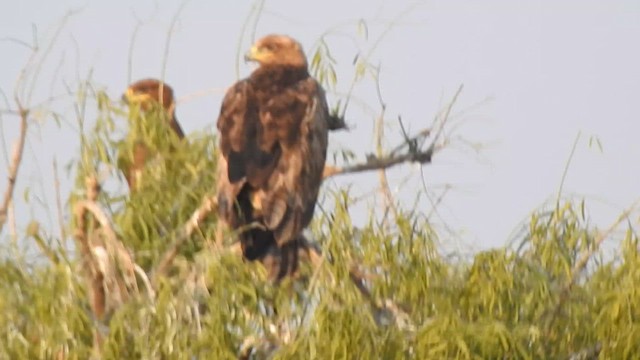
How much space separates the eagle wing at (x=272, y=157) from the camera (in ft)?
32.7

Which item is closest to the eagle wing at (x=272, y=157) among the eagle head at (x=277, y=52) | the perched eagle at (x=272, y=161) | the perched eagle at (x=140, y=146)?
the perched eagle at (x=272, y=161)

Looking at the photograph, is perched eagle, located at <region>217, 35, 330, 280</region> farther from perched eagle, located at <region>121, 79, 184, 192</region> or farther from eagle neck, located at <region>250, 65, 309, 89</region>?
perched eagle, located at <region>121, 79, 184, 192</region>

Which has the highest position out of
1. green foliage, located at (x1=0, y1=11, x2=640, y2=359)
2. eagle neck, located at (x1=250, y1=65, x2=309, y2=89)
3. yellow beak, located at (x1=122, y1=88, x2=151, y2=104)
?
eagle neck, located at (x1=250, y1=65, x2=309, y2=89)

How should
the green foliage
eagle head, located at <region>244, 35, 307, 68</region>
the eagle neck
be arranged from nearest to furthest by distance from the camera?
the green foliage
the eagle neck
eagle head, located at <region>244, 35, 307, 68</region>

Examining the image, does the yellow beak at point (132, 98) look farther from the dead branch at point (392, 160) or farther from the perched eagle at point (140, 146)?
the dead branch at point (392, 160)

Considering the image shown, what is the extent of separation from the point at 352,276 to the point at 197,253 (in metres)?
0.86

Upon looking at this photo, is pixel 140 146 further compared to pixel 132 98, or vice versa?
pixel 132 98

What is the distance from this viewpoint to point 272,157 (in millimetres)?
10328

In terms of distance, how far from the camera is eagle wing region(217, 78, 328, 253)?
9.98 meters

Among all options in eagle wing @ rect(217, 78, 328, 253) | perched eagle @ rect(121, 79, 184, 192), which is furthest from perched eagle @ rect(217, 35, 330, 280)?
perched eagle @ rect(121, 79, 184, 192)

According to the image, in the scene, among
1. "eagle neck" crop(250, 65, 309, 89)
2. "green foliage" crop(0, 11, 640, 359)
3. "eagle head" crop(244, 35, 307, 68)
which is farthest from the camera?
"eagle head" crop(244, 35, 307, 68)

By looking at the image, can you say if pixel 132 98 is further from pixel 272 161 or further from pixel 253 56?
pixel 253 56

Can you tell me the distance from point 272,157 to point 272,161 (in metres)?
0.03

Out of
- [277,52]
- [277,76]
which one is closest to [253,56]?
[277,52]
